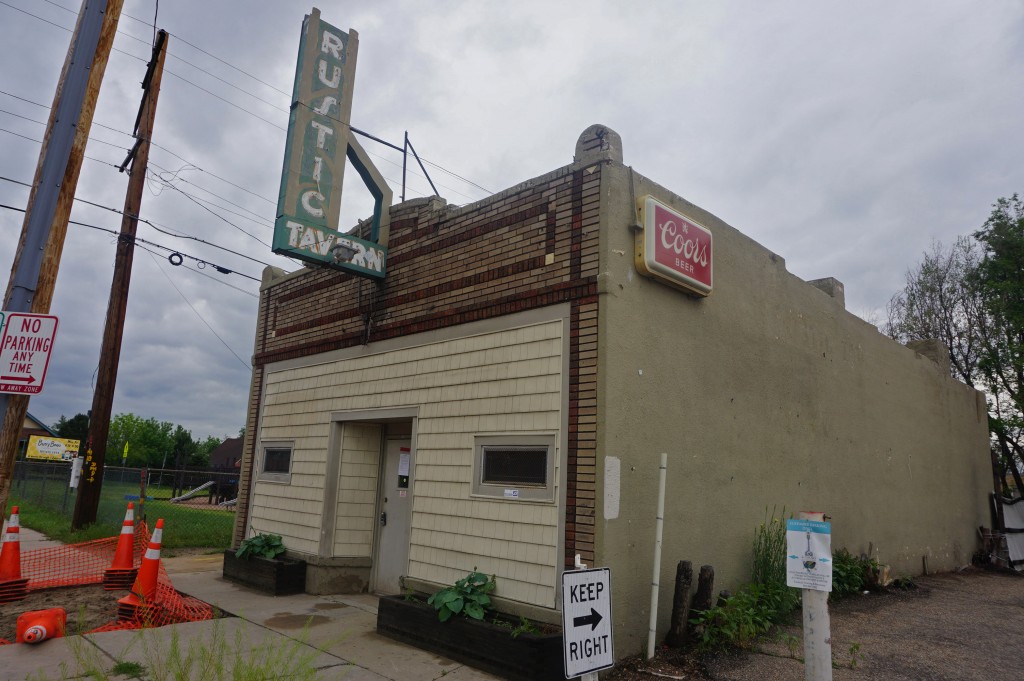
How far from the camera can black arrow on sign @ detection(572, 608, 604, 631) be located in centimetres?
385

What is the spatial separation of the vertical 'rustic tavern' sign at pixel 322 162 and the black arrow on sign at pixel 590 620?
229 inches

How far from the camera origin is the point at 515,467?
691 cm

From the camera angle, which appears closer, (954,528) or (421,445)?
(421,445)

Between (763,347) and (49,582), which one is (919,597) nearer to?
(763,347)

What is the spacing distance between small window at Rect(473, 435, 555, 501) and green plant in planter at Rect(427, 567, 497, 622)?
0.85 metres

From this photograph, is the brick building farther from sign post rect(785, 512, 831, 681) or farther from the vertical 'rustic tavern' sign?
sign post rect(785, 512, 831, 681)

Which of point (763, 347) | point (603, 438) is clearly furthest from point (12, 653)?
point (763, 347)

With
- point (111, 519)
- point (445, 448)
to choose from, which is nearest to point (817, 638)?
point (445, 448)

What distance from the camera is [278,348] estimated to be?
36.8ft

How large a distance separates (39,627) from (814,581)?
21.4 feet

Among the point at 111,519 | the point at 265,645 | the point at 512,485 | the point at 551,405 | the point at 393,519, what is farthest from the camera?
the point at 111,519

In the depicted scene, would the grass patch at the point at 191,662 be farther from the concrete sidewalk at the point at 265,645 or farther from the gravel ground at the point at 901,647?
the gravel ground at the point at 901,647

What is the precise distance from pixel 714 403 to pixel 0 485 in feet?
22.4

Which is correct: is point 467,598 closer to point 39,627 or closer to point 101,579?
point 39,627
